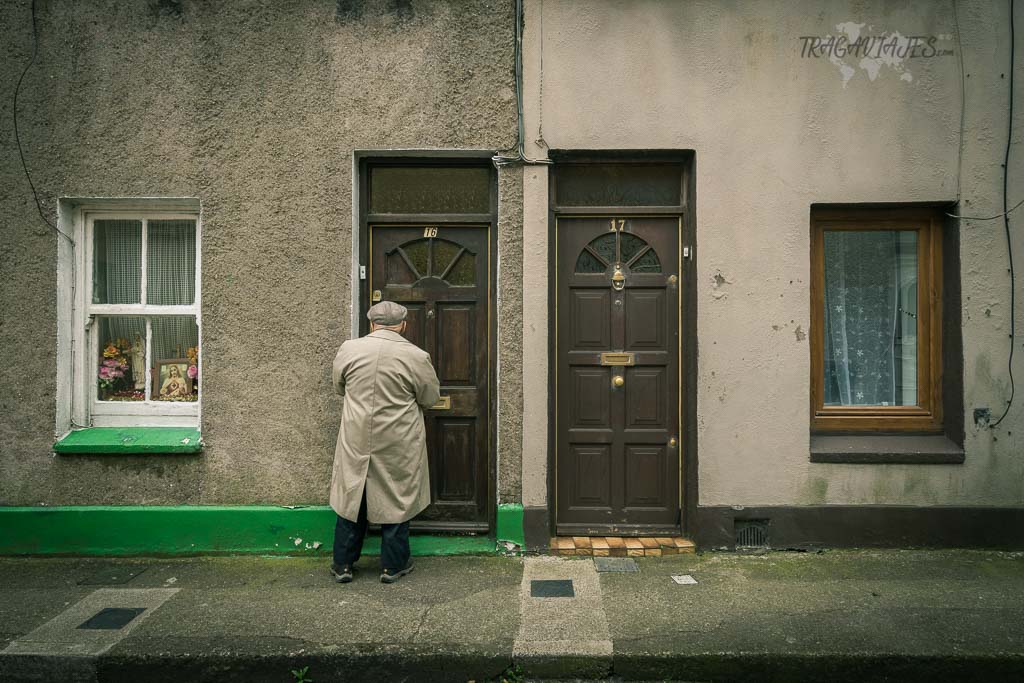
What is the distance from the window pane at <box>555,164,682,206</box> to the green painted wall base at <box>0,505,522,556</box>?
97.9 inches

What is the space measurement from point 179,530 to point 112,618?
106 cm

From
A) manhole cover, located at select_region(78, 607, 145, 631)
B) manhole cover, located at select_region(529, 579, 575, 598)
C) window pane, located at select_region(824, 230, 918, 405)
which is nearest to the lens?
manhole cover, located at select_region(78, 607, 145, 631)

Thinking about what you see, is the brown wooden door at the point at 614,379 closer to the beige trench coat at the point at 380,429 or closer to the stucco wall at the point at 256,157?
the stucco wall at the point at 256,157

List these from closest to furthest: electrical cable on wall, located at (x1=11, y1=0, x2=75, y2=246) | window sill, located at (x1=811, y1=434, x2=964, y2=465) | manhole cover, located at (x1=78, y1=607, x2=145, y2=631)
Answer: manhole cover, located at (x1=78, y1=607, x2=145, y2=631), window sill, located at (x1=811, y1=434, x2=964, y2=465), electrical cable on wall, located at (x1=11, y1=0, x2=75, y2=246)

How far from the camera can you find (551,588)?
14.5ft

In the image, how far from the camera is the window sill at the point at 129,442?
5.05 metres

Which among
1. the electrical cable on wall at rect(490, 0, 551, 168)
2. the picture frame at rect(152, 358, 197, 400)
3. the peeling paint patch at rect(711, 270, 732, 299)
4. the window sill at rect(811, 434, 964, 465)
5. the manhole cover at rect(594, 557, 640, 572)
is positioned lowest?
the manhole cover at rect(594, 557, 640, 572)

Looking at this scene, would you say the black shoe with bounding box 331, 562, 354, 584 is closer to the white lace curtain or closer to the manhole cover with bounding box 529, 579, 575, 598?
the manhole cover with bounding box 529, 579, 575, 598

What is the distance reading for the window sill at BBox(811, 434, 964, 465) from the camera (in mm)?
4980

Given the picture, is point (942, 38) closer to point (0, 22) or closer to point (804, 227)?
point (804, 227)

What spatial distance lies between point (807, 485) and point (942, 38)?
139 inches

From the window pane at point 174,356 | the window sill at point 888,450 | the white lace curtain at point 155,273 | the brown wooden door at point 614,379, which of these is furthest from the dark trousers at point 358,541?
the window sill at point 888,450

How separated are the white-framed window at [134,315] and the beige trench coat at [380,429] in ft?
5.25

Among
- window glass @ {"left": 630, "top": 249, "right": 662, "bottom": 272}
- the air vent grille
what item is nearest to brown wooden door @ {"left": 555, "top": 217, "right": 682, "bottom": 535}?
window glass @ {"left": 630, "top": 249, "right": 662, "bottom": 272}
